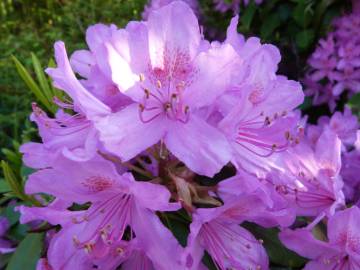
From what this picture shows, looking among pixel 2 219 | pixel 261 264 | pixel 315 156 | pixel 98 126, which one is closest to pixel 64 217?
pixel 98 126

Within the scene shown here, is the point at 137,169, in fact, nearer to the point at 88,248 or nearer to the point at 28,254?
the point at 88,248

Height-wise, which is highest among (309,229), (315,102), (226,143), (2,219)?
(226,143)

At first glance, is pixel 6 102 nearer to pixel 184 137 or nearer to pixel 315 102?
pixel 315 102

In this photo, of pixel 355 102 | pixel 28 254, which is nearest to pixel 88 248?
pixel 28 254

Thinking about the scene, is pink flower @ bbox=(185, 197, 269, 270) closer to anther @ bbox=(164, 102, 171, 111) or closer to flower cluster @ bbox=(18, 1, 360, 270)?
flower cluster @ bbox=(18, 1, 360, 270)

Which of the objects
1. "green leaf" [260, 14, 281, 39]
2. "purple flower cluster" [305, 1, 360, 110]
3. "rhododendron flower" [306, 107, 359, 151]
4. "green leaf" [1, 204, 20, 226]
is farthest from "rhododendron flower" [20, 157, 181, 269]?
"green leaf" [260, 14, 281, 39]
